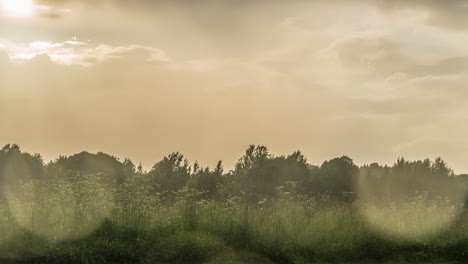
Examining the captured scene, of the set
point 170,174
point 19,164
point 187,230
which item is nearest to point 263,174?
point 170,174

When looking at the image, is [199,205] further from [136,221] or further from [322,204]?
[322,204]

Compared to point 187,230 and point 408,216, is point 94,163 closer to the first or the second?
point 187,230

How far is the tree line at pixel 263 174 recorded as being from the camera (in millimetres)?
21906

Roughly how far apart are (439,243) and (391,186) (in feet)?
29.5

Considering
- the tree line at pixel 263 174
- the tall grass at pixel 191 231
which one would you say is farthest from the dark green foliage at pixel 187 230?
the tree line at pixel 263 174

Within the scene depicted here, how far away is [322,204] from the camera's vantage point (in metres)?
17.1

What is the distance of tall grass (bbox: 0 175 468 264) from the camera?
13195mm

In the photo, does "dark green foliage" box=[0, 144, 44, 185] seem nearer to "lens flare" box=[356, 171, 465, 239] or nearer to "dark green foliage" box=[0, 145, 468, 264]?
"dark green foliage" box=[0, 145, 468, 264]

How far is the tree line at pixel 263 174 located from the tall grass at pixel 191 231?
14.2ft

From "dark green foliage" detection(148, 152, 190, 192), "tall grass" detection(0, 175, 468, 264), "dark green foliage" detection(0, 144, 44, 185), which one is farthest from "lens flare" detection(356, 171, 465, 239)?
"dark green foliage" detection(0, 144, 44, 185)

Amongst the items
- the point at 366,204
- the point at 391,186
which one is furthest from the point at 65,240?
the point at 391,186

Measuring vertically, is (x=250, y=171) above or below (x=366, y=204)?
above

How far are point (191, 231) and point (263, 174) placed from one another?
958cm

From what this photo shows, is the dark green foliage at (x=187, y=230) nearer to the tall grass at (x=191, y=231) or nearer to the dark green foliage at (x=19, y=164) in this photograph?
the tall grass at (x=191, y=231)
